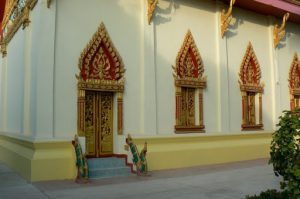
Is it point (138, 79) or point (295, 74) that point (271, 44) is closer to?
point (295, 74)

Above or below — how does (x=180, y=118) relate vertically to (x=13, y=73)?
below

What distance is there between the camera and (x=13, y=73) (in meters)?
11.5

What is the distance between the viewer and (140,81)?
9.72 meters

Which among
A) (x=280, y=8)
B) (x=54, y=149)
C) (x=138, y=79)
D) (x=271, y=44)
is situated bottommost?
(x=54, y=149)

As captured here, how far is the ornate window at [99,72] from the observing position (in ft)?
28.6

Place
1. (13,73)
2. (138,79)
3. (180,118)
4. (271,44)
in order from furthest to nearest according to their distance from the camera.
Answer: (271,44)
(13,73)
(180,118)
(138,79)

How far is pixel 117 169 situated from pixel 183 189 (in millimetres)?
2138

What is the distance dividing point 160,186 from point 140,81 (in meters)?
3.22

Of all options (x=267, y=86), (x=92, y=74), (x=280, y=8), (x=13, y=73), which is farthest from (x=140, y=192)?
(x=280, y=8)

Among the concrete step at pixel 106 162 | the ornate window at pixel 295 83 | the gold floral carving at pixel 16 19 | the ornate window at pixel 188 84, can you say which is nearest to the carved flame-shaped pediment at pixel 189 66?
the ornate window at pixel 188 84

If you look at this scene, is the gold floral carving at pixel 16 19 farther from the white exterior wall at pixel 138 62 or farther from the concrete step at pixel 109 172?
the concrete step at pixel 109 172

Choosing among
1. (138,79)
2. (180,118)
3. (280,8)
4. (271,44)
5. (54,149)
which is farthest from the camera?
(271,44)

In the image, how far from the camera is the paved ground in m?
6.66

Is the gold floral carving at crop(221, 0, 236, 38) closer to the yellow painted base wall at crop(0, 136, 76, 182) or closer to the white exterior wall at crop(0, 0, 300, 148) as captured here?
the white exterior wall at crop(0, 0, 300, 148)
